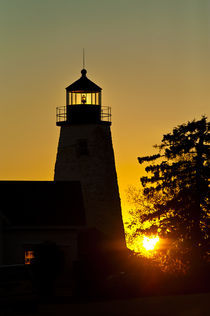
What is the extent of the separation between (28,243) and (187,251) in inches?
433

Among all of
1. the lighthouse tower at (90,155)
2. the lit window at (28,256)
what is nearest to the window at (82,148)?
the lighthouse tower at (90,155)

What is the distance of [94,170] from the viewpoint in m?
59.7

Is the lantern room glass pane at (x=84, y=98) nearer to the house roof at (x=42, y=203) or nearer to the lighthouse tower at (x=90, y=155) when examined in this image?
the lighthouse tower at (x=90, y=155)

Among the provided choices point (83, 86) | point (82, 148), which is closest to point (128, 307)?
point (82, 148)

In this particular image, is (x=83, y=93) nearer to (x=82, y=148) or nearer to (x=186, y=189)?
(x=82, y=148)

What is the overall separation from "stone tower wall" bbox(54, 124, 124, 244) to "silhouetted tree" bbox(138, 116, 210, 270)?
11.2m

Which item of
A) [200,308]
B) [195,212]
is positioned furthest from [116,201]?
[200,308]

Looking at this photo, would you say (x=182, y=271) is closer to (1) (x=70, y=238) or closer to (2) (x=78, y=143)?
(1) (x=70, y=238)

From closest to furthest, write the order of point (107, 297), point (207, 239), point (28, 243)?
point (107, 297) → point (207, 239) → point (28, 243)

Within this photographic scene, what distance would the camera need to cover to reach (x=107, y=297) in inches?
1566

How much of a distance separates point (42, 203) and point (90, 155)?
7.43 metres

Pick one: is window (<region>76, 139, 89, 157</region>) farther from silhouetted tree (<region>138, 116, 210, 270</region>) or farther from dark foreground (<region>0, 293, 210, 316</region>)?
dark foreground (<region>0, 293, 210, 316</region>)

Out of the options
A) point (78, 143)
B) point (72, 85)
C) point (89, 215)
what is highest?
point (72, 85)

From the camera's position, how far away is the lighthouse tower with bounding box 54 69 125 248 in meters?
58.8
